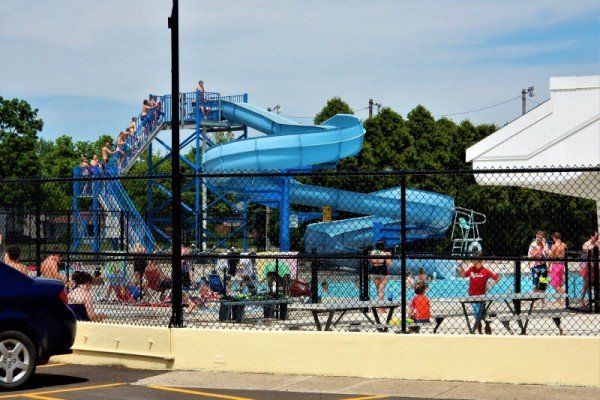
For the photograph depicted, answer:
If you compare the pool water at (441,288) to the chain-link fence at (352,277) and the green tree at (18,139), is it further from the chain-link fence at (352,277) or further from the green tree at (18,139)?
the green tree at (18,139)

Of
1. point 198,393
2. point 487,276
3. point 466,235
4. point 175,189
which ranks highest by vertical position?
point 175,189

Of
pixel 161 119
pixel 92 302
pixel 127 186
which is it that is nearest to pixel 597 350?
pixel 92 302

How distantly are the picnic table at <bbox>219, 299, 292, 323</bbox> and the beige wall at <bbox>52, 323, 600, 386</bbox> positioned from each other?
3533 millimetres

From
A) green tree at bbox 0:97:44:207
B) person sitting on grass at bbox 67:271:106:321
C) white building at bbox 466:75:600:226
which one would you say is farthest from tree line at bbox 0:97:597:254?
person sitting on grass at bbox 67:271:106:321

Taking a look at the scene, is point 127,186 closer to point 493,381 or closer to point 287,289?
point 287,289

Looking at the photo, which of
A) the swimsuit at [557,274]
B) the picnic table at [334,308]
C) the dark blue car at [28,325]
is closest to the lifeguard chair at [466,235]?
the swimsuit at [557,274]

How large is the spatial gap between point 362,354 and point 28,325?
→ 3.79m

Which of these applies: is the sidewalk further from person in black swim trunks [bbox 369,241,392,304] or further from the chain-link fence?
person in black swim trunks [bbox 369,241,392,304]

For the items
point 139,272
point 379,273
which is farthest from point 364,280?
point 139,272

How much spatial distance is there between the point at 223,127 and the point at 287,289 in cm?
2360

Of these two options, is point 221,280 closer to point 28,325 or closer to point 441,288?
point 441,288

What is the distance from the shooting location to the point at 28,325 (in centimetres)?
1231

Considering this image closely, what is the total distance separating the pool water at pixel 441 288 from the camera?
2089 centimetres

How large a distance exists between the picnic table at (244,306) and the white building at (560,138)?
6.56m
